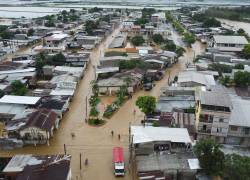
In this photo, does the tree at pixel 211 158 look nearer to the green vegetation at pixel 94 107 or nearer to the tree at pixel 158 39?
the green vegetation at pixel 94 107

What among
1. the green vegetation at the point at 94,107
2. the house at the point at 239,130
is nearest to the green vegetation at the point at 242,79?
the house at the point at 239,130

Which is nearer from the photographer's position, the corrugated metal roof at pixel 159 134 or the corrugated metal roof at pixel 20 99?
the corrugated metal roof at pixel 159 134

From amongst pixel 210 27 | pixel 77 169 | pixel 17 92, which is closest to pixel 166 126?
pixel 77 169

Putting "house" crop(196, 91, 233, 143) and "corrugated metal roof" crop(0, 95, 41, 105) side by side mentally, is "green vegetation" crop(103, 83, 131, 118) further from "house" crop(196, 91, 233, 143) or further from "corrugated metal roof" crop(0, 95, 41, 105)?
"house" crop(196, 91, 233, 143)

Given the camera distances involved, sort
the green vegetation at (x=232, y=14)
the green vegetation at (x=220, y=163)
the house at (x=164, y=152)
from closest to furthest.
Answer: the green vegetation at (x=220, y=163) < the house at (x=164, y=152) < the green vegetation at (x=232, y=14)

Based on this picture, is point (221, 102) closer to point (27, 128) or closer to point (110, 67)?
point (27, 128)

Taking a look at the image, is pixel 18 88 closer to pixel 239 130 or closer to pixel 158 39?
pixel 239 130

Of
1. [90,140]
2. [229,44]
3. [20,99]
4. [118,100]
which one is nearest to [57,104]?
[20,99]
